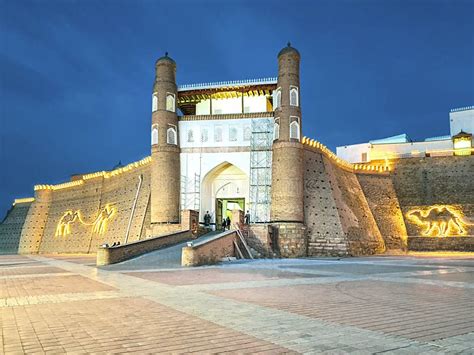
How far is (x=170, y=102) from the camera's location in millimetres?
27094

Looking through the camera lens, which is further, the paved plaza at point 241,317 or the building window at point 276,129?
the building window at point 276,129

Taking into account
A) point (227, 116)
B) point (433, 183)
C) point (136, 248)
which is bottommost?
point (136, 248)

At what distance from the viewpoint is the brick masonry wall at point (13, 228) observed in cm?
4331

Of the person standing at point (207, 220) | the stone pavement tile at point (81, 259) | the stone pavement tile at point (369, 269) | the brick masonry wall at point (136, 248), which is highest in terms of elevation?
the person standing at point (207, 220)

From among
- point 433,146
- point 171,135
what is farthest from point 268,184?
point 433,146

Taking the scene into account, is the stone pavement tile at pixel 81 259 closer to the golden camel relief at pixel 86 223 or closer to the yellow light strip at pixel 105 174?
the golden camel relief at pixel 86 223

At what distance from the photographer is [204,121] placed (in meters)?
27.6

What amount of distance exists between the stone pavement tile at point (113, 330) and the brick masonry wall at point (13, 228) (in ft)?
133

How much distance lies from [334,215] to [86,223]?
64.0ft

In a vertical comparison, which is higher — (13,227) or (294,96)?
(294,96)

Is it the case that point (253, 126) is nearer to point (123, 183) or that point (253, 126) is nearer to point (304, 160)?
point (304, 160)

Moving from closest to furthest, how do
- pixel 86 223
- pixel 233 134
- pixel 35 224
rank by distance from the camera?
1. pixel 233 134
2. pixel 86 223
3. pixel 35 224

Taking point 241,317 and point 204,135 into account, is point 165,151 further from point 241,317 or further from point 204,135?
point 241,317

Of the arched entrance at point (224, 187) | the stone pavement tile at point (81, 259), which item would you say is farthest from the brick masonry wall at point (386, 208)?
the stone pavement tile at point (81, 259)
